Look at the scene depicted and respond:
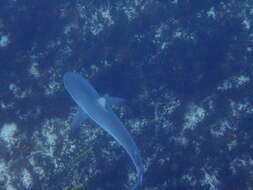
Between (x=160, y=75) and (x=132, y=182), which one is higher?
(x=160, y=75)

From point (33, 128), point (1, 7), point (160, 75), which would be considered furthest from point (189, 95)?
point (1, 7)

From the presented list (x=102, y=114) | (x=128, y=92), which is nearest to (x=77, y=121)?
(x=102, y=114)

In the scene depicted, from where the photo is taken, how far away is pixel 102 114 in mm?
6949

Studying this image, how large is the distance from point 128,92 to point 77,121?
54.4 inches

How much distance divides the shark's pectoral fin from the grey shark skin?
379mm

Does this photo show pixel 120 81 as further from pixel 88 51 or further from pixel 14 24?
pixel 14 24

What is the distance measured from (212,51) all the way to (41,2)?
4.23 m

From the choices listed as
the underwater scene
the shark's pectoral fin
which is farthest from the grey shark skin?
the shark's pectoral fin

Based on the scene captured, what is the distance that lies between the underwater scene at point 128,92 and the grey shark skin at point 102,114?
4 cm

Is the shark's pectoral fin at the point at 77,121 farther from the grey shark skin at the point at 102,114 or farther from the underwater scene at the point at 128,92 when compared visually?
the grey shark skin at the point at 102,114

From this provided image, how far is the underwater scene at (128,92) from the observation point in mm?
7887

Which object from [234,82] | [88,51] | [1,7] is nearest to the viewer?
[234,82]

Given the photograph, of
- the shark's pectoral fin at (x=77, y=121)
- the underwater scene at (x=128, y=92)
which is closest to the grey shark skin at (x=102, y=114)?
the underwater scene at (x=128, y=92)

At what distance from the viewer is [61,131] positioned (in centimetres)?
859
